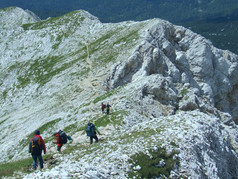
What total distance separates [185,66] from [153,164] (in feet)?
147

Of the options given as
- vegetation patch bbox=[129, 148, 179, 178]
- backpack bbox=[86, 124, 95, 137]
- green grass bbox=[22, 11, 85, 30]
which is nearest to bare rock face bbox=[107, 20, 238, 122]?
backpack bbox=[86, 124, 95, 137]

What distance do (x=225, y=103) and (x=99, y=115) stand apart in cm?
4210

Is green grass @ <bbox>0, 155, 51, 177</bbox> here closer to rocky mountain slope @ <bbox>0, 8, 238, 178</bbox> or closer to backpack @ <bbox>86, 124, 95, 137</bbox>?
rocky mountain slope @ <bbox>0, 8, 238, 178</bbox>

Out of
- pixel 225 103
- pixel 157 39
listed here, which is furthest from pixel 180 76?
pixel 225 103

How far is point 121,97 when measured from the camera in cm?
3600

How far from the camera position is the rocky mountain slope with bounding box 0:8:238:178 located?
18734 mm

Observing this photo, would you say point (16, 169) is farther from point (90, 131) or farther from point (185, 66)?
point (185, 66)

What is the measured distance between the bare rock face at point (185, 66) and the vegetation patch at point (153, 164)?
96.0ft

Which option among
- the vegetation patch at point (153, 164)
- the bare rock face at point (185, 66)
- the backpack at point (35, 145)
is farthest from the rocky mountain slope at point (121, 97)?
the backpack at point (35, 145)

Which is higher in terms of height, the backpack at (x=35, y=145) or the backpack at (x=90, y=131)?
the backpack at (x=35, y=145)

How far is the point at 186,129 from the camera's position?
72.3 feet

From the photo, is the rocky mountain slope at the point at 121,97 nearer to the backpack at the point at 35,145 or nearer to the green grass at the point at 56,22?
the green grass at the point at 56,22

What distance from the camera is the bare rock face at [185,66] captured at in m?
51.5

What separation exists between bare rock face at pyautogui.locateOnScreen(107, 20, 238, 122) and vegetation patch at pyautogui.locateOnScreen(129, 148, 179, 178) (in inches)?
1152
